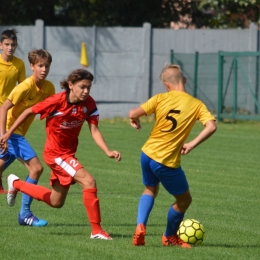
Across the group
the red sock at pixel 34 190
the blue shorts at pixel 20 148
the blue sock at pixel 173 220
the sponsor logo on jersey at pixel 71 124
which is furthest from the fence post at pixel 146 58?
the blue sock at pixel 173 220

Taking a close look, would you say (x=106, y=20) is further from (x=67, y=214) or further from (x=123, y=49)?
(x=67, y=214)

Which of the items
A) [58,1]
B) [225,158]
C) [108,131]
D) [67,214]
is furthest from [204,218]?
[58,1]

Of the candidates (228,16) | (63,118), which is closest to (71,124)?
(63,118)

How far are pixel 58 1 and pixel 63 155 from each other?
19522 millimetres

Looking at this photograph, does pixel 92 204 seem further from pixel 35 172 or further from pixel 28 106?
pixel 28 106

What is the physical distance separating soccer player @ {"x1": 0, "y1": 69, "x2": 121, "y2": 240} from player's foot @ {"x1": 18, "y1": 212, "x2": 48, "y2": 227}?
59cm

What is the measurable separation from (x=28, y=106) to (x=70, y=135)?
3.62 ft

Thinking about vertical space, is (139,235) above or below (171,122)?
below

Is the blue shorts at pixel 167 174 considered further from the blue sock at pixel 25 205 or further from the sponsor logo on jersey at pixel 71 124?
the blue sock at pixel 25 205

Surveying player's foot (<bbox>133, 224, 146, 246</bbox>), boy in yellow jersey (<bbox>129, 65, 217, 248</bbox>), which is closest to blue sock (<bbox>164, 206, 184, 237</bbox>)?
boy in yellow jersey (<bbox>129, 65, 217, 248</bbox>)

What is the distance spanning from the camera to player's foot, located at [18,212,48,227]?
323 inches

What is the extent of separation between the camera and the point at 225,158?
14.7 metres

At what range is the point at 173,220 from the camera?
23.6ft

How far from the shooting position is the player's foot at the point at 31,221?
26.9 feet
